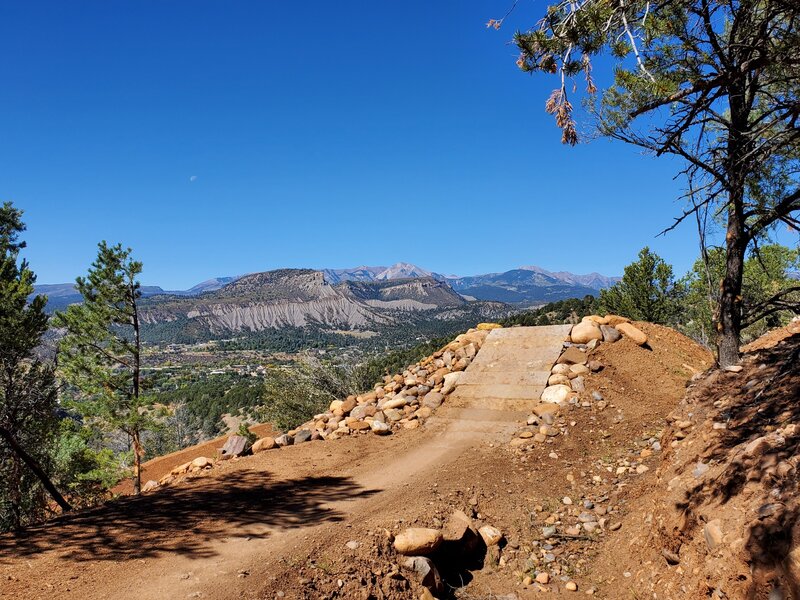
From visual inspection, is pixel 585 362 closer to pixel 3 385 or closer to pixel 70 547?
pixel 70 547

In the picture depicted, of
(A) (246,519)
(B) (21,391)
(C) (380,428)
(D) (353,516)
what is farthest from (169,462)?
(D) (353,516)

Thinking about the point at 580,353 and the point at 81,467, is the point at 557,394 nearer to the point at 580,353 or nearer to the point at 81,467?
the point at 580,353

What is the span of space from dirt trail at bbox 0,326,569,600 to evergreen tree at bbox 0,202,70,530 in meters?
Answer: 9.41

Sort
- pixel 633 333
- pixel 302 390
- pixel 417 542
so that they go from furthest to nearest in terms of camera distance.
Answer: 1. pixel 302 390
2. pixel 633 333
3. pixel 417 542

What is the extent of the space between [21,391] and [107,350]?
7.28 m

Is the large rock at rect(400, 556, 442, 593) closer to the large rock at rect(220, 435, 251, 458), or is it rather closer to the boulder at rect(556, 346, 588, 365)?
the large rock at rect(220, 435, 251, 458)

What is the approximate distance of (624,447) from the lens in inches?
362

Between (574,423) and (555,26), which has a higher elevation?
(555,26)

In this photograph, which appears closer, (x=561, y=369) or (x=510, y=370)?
(x=561, y=369)

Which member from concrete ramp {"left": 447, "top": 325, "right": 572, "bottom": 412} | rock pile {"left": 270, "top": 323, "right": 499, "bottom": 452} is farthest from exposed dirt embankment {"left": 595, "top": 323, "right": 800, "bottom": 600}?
rock pile {"left": 270, "top": 323, "right": 499, "bottom": 452}

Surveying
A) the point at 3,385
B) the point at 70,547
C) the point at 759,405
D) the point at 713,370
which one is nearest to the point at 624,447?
the point at 713,370

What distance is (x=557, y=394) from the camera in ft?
38.9

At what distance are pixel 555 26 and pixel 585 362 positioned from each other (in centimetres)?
1048

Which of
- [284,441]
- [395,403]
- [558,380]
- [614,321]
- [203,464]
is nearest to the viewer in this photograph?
[203,464]
